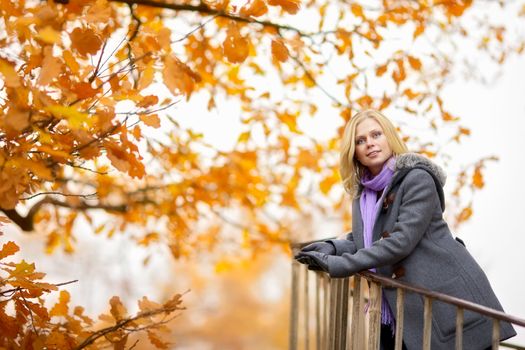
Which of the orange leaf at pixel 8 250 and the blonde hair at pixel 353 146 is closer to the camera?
the orange leaf at pixel 8 250

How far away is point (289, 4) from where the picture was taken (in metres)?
2.52

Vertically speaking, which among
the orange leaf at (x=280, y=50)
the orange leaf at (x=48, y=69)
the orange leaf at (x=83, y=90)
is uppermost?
the orange leaf at (x=280, y=50)

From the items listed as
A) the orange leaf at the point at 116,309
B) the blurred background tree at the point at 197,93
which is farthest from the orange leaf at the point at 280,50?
the orange leaf at the point at 116,309

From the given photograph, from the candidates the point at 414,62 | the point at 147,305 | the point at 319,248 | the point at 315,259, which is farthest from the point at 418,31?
the point at 147,305

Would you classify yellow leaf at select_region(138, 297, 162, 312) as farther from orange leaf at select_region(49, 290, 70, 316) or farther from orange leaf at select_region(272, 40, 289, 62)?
orange leaf at select_region(272, 40, 289, 62)

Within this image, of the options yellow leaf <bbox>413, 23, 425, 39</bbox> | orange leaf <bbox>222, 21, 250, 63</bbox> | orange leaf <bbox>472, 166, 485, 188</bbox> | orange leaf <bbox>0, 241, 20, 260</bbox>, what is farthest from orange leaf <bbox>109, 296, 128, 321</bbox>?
orange leaf <bbox>472, 166, 485, 188</bbox>

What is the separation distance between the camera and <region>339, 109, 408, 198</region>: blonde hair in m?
3.13

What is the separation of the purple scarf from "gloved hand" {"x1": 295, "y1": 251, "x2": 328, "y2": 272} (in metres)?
0.29

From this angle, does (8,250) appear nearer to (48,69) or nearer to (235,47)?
(48,69)

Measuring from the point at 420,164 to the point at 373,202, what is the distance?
348 mm

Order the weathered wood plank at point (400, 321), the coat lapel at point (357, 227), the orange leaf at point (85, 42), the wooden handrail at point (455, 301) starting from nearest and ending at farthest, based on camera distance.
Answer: the wooden handrail at point (455, 301)
the orange leaf at point (85, 42)
the weathered wood plank at point (400, 321)
the coat lapel at point (357, 227)

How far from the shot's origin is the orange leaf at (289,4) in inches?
98.0

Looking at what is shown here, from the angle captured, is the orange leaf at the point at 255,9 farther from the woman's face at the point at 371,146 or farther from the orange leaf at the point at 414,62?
the orange leaf at the point at 414,62

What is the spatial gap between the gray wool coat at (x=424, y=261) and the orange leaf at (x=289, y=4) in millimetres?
889
